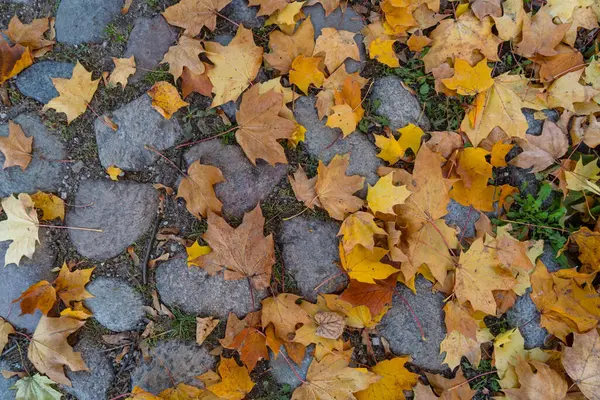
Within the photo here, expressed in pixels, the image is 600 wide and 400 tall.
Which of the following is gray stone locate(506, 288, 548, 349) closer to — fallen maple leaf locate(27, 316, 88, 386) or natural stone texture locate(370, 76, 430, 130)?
natural stone texture locate(370, 76, 430, 130)

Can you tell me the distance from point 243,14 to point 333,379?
1.84m

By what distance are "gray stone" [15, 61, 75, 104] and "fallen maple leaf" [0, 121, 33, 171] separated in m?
0.20

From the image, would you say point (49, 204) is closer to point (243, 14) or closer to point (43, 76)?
point (43, 76)

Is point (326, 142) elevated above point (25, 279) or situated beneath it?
elevated above

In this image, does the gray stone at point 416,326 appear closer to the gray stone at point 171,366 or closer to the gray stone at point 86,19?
the gray stone at point 171,366

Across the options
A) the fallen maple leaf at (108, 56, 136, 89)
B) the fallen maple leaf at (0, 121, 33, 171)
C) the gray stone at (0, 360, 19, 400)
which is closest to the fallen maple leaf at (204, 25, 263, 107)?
the fallen maple leaf at (108, 56, 136, 89)

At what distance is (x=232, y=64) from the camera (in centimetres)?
223

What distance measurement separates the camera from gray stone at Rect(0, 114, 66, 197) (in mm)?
2299

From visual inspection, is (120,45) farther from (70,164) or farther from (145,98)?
(70,164)

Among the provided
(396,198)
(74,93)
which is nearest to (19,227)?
(74,93)

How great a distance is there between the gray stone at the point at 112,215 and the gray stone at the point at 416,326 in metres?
1.31

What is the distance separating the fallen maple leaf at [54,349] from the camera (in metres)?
2.23

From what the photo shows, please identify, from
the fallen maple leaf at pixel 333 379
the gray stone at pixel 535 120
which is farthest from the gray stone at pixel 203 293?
the gray stone at pixel 535 120

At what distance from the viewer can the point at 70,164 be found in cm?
233
